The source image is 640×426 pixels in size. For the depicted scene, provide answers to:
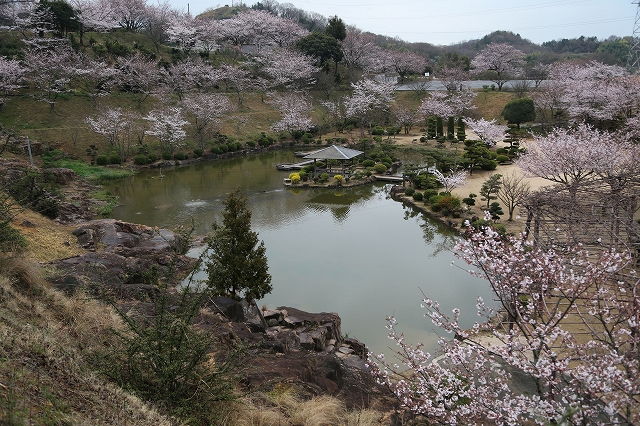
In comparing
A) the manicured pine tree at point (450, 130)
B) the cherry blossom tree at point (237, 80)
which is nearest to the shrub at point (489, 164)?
the manicured pine tree at point (450, 130)

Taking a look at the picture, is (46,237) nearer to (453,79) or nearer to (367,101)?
(367,101)

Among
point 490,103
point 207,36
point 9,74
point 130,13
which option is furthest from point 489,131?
point 130,13

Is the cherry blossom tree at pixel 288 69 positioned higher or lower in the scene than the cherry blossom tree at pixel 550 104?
higher

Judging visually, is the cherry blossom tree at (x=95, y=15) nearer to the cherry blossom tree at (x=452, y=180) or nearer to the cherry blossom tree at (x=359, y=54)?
the cherry blossom tree at (x=359, y=54)

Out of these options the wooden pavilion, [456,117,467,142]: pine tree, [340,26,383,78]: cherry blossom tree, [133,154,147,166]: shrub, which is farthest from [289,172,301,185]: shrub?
[340,26,383,78]: cherry blossom tree

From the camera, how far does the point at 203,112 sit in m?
26.1

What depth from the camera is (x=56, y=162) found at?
70.8ft

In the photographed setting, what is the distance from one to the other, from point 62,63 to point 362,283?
84.9 ft

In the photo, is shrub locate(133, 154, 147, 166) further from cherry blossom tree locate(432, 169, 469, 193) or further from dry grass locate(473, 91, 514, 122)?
dry grass locate(473, 91, 514, 122)

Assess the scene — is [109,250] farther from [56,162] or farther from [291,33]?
[291,33]

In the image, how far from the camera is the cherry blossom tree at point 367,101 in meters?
31.4

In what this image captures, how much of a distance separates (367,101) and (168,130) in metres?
13.9

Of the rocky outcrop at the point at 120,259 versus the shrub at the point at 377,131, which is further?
the shrub at the point at 377,131

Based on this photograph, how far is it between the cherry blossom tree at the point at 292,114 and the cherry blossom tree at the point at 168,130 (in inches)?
283
